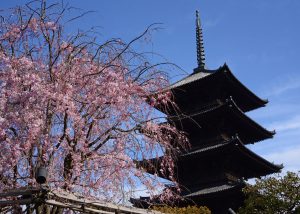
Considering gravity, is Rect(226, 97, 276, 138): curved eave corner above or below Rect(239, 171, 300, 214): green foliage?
above

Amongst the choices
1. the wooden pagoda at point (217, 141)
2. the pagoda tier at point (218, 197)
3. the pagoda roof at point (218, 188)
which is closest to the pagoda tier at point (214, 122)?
the wooden pagoda at point (217, 141)

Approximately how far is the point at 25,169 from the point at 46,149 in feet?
2.15

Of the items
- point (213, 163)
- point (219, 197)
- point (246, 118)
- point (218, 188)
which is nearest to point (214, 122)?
point (246, 118)

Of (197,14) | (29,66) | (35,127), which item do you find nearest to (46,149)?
(35,127)

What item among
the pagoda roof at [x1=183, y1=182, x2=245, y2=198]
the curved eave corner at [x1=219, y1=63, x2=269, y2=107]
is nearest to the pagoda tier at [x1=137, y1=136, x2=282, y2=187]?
the pagoda roof at [x1=183, y1=182, x2=245, y2=198]

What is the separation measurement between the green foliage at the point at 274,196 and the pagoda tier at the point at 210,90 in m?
6.37

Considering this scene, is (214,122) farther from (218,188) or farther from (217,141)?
(218,188)

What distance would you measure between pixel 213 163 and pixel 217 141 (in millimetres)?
1280

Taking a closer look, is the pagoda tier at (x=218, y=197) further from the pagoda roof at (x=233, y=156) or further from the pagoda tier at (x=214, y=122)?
the pagoda tier at (x=214, y=122)

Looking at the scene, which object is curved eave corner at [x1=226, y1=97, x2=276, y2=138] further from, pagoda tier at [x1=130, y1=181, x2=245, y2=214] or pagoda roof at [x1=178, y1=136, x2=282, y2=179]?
pagoda tier at [x1=130, y1=181, x2=245, y2=214]

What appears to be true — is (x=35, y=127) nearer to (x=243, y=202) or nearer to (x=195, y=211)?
(x=195, y=211)

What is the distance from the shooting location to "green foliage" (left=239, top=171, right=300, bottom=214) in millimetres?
21609

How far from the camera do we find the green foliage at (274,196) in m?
21.6

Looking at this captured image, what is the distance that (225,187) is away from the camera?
22516 millimetres
